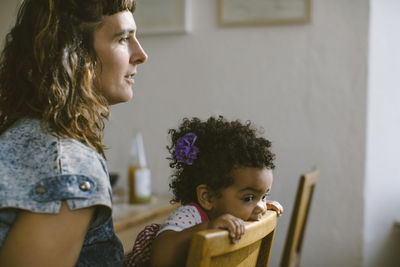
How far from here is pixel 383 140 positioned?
214cm

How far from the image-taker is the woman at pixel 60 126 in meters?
0.68

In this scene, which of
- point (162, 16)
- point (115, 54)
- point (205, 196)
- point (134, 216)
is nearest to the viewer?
point (115, 54)

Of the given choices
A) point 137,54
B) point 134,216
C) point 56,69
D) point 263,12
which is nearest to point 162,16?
point 263,12

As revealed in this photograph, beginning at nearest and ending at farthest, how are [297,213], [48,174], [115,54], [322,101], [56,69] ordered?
[48,174], [56,69], [115,54], [297,213], [322,101]

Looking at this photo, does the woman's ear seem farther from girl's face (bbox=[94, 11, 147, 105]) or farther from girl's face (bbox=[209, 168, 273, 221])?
girl's face (bbox=[94, 11, 147, 105])

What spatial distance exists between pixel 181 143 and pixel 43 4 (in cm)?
44

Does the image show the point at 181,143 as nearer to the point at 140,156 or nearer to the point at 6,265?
the point at 6,265

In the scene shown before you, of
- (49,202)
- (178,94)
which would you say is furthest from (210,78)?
(49,202)

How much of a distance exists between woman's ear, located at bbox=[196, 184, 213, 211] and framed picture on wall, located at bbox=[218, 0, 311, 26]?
52.6 inches

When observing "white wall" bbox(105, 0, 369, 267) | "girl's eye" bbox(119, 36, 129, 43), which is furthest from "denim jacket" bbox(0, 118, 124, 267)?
"white wall" bbox(105, 0, 369, 267)

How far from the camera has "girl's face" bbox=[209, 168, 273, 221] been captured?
100 cm

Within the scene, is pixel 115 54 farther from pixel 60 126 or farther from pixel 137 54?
pixel 60 126

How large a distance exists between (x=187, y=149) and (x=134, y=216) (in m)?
0.86

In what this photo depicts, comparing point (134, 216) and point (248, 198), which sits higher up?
point (248, 198)
